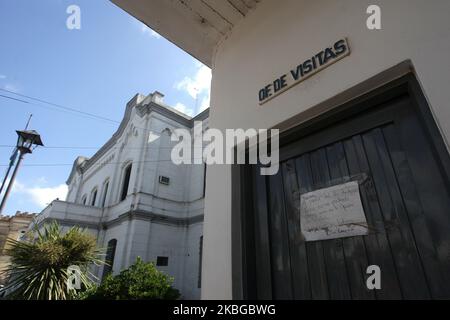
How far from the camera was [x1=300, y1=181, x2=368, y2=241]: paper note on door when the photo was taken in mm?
1158

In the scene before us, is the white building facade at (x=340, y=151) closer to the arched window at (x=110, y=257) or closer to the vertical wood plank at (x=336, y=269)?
the vertical wood plank at (x=336, y=269)

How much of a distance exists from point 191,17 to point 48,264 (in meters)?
6.55

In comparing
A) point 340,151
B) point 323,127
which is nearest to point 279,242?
point 340,151

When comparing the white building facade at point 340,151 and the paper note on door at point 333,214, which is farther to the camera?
the paper note on door at point 333,214

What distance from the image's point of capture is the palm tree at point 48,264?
5316 mm

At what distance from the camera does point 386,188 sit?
1.11 metres

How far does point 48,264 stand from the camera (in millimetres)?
5672

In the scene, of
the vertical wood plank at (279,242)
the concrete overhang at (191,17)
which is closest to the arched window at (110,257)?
the concrete overhang at (191,17)

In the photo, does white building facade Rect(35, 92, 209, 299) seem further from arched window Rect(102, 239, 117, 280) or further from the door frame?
the door frame

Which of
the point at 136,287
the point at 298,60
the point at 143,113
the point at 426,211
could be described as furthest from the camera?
the point at 143,113

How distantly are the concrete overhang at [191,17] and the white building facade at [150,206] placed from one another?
31.0ft

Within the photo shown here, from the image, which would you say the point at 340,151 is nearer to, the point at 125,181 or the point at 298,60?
the point at 298,60

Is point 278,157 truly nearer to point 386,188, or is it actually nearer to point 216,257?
point 386,188

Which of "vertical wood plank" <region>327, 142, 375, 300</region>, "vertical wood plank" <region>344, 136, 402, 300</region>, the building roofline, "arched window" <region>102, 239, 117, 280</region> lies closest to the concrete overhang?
"vertical wood plank" <region>344, 136, 402, 300</region>
